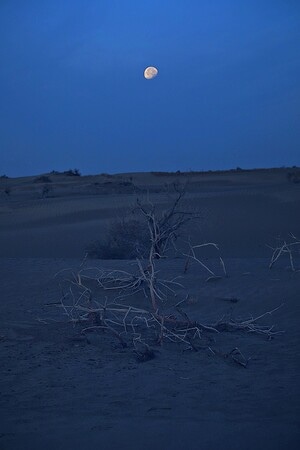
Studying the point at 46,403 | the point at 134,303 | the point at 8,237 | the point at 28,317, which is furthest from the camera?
the point at 8,237

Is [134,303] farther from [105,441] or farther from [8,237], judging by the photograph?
[8,237]

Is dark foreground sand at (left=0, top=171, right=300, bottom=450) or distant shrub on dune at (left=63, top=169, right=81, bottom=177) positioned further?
distant shrub on dune at (left=63, top=169, right=81, bottom=177)

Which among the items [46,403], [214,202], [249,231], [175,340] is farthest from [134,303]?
[214,202]

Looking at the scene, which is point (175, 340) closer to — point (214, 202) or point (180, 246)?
point (180, 246)

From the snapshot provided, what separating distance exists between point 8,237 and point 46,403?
823 inches

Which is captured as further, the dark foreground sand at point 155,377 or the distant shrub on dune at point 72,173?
the distant shrub on dune at point 72,173

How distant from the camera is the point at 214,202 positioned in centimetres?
3359

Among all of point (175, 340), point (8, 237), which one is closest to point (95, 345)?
point (175, 340)

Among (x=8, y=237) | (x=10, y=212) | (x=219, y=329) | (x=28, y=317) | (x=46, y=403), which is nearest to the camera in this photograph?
(x=46, y=403)

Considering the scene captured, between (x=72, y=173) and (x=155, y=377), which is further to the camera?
(x=72, y=173)

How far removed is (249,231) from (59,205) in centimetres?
1308

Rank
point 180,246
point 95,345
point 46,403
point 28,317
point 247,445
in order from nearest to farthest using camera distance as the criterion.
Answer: point 247,445 → point 46,403 → point 95,345 → point 28,317 → point 180,246

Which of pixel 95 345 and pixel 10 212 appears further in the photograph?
pixel 10 212

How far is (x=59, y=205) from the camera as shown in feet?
116
